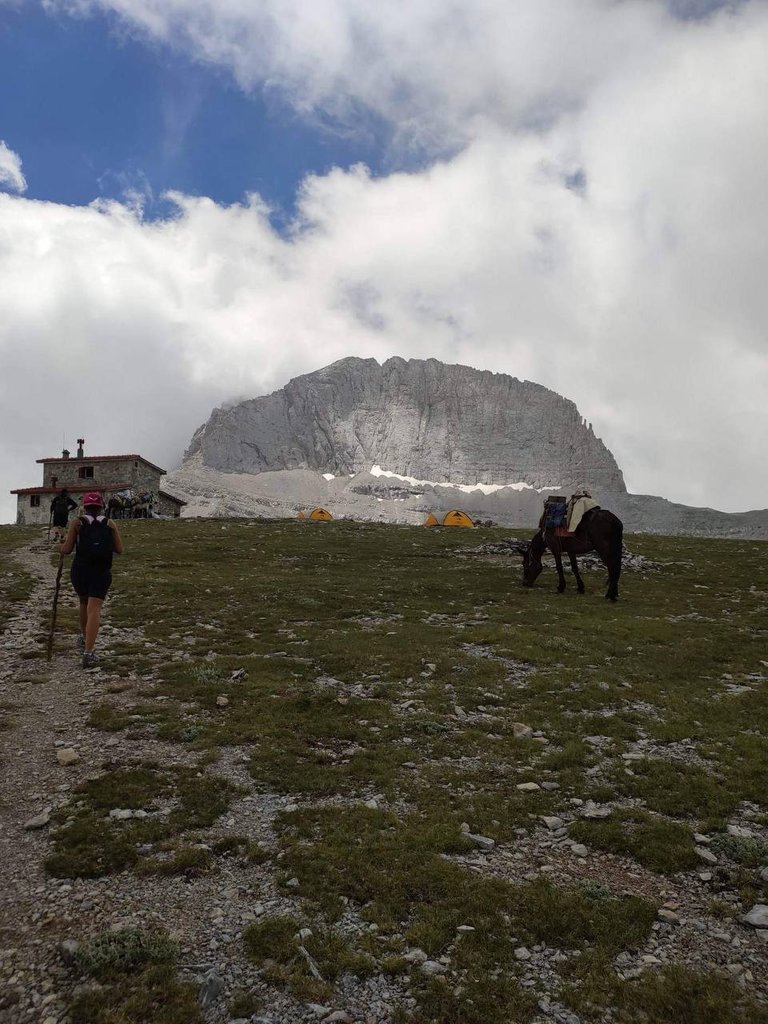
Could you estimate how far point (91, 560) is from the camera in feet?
45.8

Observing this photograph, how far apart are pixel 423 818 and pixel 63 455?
297ft

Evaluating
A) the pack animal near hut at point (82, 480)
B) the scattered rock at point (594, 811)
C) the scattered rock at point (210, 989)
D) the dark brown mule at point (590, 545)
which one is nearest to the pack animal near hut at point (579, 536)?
the dark brown mule at point (590, 545)

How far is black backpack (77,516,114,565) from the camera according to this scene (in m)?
14.0

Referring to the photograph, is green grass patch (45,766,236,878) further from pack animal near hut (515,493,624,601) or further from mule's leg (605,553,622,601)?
pack animal near hut (515,493,624,601)

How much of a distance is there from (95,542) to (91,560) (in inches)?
16.2

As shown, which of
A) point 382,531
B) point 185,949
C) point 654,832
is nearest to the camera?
point 185,949

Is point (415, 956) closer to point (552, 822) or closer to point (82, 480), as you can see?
point (552, 822)

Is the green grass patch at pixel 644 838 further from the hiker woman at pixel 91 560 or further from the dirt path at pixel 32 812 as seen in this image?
the hiker woman at pixel 91 560

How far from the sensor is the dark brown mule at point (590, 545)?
25719mm

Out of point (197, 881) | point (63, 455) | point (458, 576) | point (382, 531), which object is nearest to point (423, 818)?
point (197, 881)

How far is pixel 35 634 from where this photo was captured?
1688 centimetres

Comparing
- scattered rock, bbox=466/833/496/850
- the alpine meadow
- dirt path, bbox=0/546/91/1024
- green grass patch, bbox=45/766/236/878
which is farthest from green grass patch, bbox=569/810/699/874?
dirt path, bbox=0/546/91/1024

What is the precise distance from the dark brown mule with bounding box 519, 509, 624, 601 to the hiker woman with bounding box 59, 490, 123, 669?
1850 centimetres

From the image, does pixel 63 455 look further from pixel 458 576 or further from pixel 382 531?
pixel 458 576
